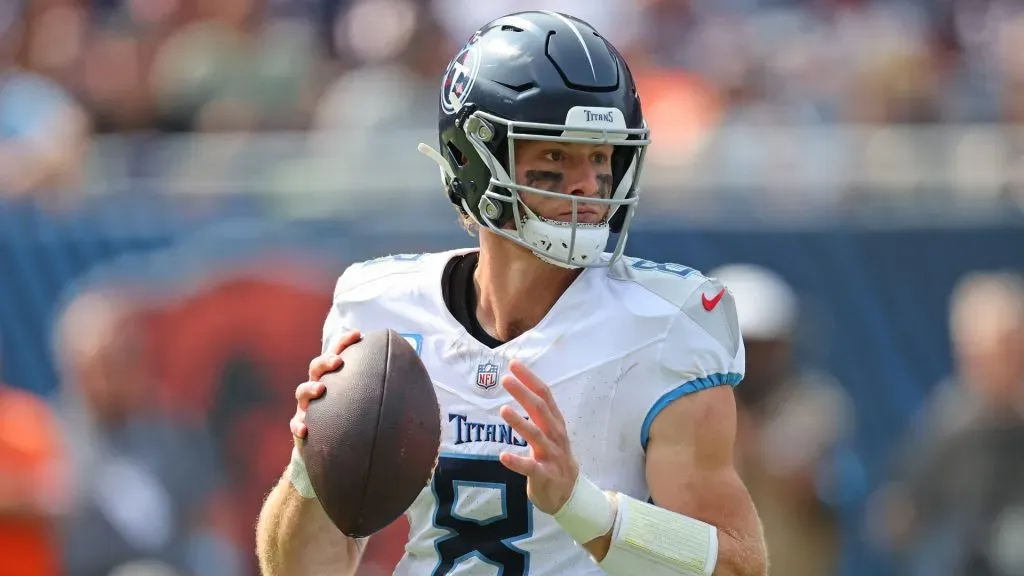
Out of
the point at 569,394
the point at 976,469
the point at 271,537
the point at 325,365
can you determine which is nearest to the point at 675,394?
the point at 569,394

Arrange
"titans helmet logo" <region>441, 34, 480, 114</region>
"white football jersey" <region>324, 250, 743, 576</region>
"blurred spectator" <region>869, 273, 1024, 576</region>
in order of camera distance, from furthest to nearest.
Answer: "blurred spectator" <region>869, 273, 1024, 576</region>
"titans helmet logo" <region>441, 34, 480, 114</region>
"white football jersey" <region>324, 250, 743, 576</region>

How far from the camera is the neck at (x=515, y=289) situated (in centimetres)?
344

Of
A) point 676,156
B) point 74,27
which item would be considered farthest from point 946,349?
point 74,27

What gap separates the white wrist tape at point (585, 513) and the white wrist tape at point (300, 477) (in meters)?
0.58

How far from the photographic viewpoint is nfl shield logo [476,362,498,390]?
130 inches

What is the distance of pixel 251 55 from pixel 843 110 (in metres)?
2.97

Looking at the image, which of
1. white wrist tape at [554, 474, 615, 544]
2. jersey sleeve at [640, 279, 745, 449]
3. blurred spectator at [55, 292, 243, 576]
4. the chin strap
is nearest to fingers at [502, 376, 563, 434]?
white wrist tape at [554, 474, 615, 544]

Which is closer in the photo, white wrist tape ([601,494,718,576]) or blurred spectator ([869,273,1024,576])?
white wrist tape ([601,494,718,576])

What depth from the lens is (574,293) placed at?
3383 millimetres

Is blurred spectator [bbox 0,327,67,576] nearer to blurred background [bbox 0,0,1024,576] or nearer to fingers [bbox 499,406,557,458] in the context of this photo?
blurred background [bbox 0,0,1024,576]

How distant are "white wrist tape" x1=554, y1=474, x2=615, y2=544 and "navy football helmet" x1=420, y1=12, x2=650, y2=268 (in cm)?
52

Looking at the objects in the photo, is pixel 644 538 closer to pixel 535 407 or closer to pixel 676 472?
pixel 676 472

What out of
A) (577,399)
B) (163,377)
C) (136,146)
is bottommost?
(163,377)

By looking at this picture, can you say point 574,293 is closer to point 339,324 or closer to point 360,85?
point 339,324
